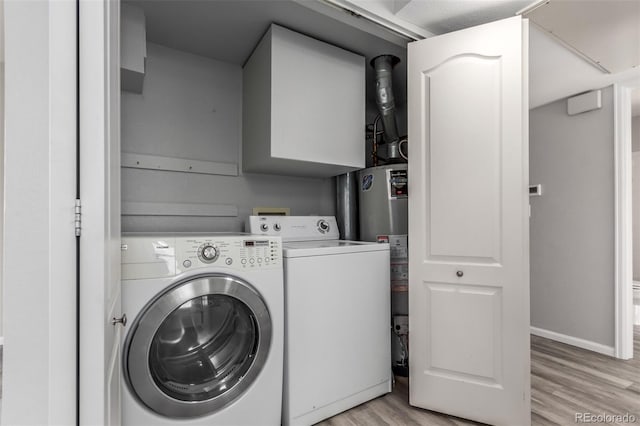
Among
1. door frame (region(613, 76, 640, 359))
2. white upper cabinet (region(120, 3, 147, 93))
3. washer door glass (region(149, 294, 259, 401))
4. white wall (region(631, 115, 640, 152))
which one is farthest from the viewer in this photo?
white wall (region(631, 115, 640, 152))

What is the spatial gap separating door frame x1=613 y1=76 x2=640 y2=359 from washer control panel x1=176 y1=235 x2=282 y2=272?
274cm

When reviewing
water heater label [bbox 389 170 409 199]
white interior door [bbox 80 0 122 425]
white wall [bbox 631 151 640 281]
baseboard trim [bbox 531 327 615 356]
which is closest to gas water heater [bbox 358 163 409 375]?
water heater label [bbox 389 170 409 199]

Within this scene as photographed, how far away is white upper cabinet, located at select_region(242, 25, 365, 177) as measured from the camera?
73.2 inches

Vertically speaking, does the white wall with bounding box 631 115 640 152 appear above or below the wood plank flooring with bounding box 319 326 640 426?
above

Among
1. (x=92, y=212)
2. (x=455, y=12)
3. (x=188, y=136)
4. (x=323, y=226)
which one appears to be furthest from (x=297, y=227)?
(x=92, y=212)

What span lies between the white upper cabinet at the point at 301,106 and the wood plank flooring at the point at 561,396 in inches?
58.1

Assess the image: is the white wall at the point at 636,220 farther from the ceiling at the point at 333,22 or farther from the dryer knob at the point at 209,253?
the dryer knob at the point at 209,253

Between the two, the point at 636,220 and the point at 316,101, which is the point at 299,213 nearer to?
the point at 316,101

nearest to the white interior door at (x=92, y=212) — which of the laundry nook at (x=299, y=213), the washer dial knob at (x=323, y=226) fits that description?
the laundry nook at (x=299, y=213)

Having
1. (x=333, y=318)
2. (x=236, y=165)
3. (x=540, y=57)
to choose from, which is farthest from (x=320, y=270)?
(x=540, y=57)

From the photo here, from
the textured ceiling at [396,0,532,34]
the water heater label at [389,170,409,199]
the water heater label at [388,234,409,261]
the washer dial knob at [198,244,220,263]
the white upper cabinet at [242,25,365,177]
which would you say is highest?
the textured ceiling at [396,0,532,34]

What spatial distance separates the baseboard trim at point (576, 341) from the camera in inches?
102

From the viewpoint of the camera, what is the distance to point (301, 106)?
1.93 metres

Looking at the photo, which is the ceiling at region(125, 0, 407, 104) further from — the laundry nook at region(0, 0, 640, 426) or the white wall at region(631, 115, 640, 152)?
the white wall at region(631, 115, 640, 152)
